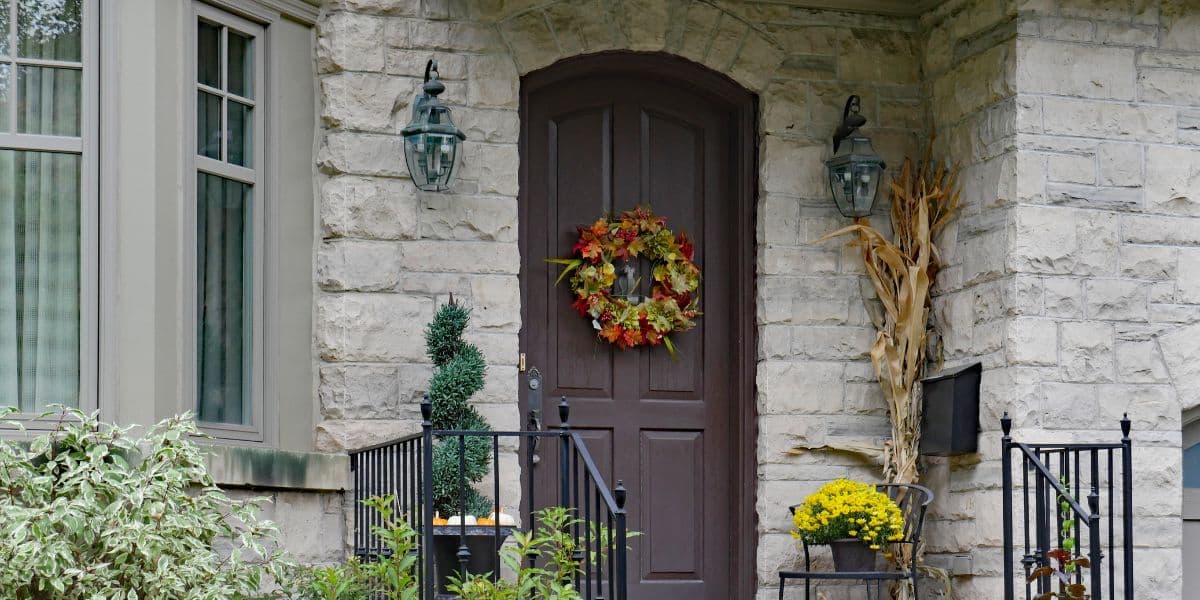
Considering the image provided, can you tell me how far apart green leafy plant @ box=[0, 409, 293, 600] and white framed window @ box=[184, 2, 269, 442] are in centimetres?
61

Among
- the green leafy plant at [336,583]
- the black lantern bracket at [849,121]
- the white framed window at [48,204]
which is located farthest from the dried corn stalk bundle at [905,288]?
the white framed window at [48,204]

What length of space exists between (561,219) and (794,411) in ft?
4.46

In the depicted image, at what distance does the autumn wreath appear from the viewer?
264 inches

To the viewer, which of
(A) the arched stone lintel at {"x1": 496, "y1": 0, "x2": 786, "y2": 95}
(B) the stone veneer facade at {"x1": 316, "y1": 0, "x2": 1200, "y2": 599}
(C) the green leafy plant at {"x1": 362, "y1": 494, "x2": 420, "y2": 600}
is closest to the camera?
(C) the green leafy plant at {"x1": 362, "y1": 494, "x2": 420, "y2": 600}

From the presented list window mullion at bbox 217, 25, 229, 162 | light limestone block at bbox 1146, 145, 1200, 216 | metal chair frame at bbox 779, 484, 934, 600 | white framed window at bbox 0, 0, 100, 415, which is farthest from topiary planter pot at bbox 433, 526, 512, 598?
light limestone block at bbox 1146, 145, 1200, 216

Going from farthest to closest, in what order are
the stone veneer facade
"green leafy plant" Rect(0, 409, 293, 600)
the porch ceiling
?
the porch ceiling → the stone veneer facade → "green leafy plant" Rect(0, 409, 293, 600)

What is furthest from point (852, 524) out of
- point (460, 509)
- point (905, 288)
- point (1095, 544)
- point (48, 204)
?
point (48, 204)

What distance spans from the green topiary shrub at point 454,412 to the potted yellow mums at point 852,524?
4.54ft

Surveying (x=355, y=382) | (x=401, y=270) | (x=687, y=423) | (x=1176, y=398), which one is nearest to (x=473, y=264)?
(x=401, y=270)

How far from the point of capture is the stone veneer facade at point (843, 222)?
621cm

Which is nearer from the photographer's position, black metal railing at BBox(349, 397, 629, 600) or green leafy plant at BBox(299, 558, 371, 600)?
black metal railing at BBox(349, 397, 629, 600)

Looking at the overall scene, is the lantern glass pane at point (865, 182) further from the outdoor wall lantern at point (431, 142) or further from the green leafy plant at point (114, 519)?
the green leafy plant at point (114, 519)

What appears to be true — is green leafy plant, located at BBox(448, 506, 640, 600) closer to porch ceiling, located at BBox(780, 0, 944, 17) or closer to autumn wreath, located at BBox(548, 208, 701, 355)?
autumn wreath, located at BBox(548, 208, 701, 355)

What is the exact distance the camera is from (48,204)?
17.3ft
